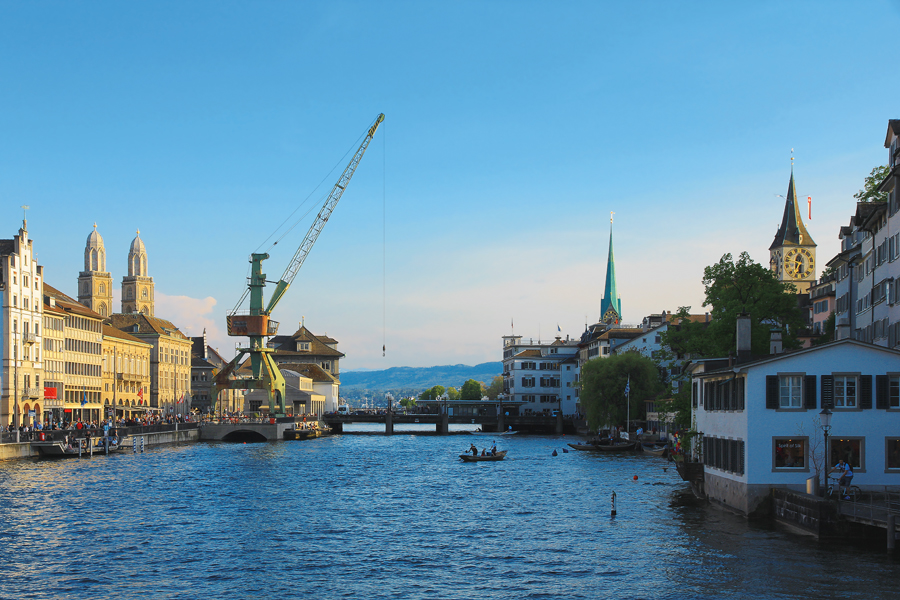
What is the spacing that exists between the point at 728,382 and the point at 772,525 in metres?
7.98

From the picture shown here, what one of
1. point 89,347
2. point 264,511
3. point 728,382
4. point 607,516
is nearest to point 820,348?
point 728,382

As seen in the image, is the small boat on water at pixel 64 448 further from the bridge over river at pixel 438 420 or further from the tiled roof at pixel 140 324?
the tiled roof at pixel 140 324

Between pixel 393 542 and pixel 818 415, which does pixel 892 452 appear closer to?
pixel 818 415

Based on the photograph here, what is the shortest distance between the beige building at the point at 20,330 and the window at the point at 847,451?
101 meters

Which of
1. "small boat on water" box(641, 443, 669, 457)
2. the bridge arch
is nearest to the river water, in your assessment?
"small boat on water" box(641, 443, 669, 457)

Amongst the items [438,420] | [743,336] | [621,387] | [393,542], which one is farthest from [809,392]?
[438,420]

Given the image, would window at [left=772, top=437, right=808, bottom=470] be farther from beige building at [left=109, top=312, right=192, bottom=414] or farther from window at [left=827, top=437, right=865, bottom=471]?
beige building at [left=109, top=312, right=192, bottom=414]

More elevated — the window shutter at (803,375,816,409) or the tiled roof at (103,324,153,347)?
the tiled roof at (103,324,153,347)

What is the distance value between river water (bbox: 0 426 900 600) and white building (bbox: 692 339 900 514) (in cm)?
335

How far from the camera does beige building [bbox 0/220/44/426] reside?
392ft

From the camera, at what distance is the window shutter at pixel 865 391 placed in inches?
1844

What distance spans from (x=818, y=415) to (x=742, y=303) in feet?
84.2

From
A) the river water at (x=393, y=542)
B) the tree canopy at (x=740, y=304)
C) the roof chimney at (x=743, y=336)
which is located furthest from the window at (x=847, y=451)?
the tree canopy at (x=740, y=304)

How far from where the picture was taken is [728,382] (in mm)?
51781
